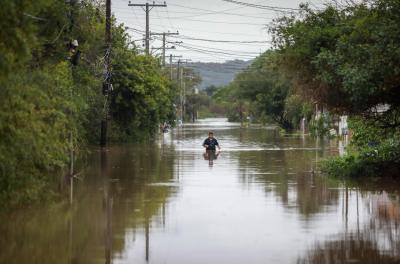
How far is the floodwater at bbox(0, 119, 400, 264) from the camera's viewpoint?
12.9m

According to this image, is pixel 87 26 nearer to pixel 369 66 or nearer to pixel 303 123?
pixel 369 66

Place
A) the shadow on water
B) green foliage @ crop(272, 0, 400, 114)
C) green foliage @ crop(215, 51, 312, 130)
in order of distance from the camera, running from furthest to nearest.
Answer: green foliage @ crop(215, 51, 312, 130) < green foliage @ crop(272, 0, 400, 114) < the shadow on water

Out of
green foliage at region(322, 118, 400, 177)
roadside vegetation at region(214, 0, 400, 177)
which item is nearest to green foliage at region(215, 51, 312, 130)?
green foliage at region(322, 118, 400, 177)

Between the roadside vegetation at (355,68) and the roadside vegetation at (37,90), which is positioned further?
the roadside vegetation at (355,68)

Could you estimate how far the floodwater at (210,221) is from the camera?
12883 millimetres

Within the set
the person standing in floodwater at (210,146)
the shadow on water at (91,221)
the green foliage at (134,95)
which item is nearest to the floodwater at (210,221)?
the shadow on water at (91,221)

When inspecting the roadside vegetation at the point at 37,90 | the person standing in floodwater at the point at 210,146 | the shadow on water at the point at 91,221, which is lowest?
the shadow on water at the point at 91,221

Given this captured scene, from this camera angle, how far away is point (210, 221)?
1644 centimetres

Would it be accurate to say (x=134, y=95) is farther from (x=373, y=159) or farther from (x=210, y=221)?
(x=210, y=221)

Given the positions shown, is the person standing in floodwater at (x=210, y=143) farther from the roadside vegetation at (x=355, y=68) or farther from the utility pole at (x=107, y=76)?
the roadside vegetation at (x=355, y=68)

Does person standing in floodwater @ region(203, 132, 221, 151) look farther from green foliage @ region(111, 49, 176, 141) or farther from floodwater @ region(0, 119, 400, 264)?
floodwater @ region(0, 119, 400, 264)

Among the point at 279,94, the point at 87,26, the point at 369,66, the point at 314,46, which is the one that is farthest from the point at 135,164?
the point at 279,94

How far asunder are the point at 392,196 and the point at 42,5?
11.9 m

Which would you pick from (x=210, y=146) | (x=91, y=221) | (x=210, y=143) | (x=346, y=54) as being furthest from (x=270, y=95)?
(x=91, y=221)
